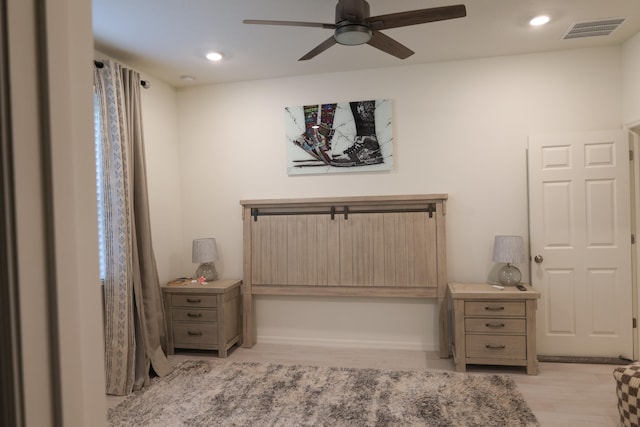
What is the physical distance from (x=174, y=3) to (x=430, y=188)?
2.65m

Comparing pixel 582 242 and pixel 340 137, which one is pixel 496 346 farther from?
pixel 340 137

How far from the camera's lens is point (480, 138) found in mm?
3842

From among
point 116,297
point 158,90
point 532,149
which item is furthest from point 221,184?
point 532,149

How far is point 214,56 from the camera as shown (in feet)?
11.7

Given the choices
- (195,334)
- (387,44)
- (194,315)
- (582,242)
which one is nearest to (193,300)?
(194,315)

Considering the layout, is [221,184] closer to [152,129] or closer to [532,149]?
[152,129]

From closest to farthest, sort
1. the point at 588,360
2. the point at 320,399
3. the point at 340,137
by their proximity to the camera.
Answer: the point at 320,399
the point at 588,360
the point at 340,137

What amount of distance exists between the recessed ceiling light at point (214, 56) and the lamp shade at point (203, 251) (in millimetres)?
1729

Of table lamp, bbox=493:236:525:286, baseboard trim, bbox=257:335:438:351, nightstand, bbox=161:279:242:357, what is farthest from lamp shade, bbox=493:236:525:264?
nightstand, bbox=161:279:242:357

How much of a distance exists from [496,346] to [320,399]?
5.01 feet

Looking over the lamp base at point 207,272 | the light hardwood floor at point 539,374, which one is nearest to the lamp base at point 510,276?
the light hardwood floor at point 539,374

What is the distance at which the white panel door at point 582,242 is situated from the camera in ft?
11.4

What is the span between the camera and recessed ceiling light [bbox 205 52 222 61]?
3.53 metres

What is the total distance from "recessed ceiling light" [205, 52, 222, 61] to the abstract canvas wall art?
2.88 ft
